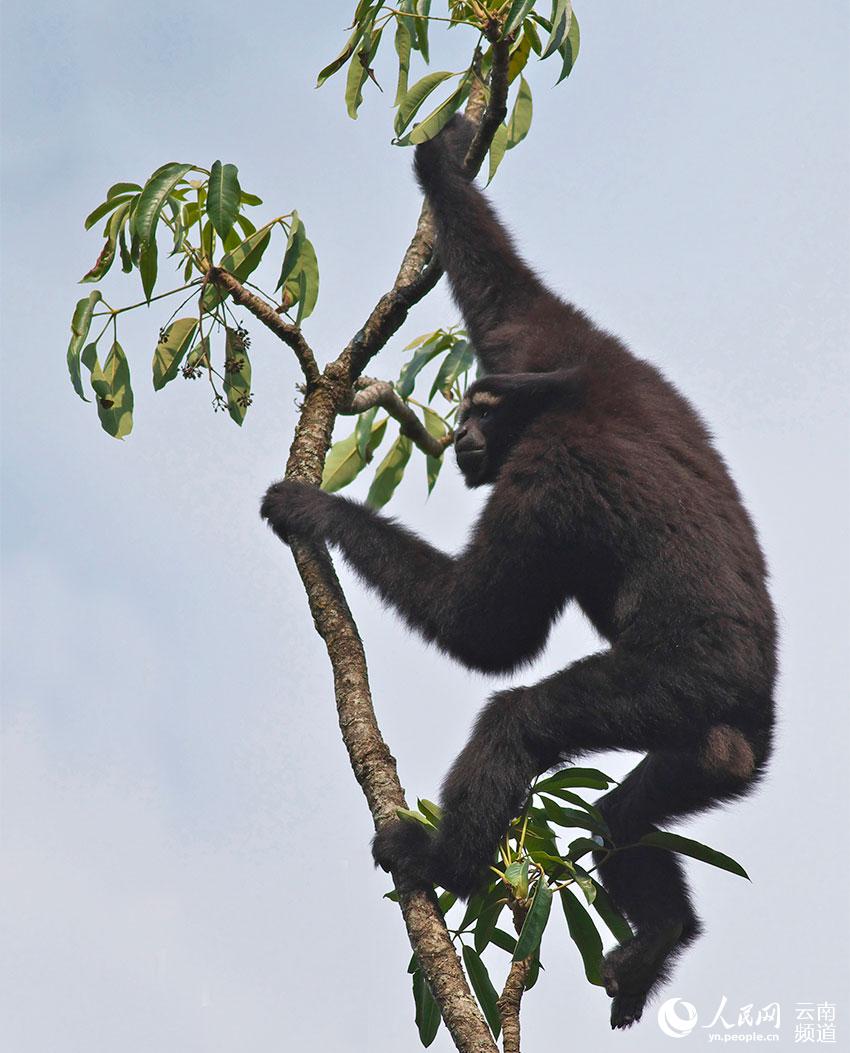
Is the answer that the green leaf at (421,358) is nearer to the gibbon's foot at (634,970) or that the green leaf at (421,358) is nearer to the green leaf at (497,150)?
the green leaf at (497,150)

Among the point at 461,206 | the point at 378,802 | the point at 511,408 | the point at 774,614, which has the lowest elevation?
the point at 378,802

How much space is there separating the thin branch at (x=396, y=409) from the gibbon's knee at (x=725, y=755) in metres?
2.77

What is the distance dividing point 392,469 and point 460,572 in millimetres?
2500

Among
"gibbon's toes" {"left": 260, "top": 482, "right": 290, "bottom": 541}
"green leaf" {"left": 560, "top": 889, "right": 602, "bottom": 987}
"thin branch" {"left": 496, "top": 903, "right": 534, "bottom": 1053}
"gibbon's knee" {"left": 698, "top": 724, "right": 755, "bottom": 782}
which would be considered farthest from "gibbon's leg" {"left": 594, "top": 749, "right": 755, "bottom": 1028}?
"gibbon's toes" {"left": 260, "top": 482, "right": 290, "bottom": 541}

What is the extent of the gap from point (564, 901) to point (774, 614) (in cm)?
217

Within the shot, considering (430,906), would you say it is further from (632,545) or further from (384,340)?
(384,340)

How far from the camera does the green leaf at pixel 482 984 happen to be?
234 inches

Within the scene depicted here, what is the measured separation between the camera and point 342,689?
5844 millimetres

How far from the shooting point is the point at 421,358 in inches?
365

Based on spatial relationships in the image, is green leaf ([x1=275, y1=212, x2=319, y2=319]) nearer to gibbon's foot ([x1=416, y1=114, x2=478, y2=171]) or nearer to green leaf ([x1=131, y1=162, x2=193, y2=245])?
green leaf ([x1=131, y1=162, x2=193, y2=245])

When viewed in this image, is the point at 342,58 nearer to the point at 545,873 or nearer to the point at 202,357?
the point at 202,357

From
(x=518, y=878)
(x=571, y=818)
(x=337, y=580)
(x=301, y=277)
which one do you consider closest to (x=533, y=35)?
(x=301, y=277)

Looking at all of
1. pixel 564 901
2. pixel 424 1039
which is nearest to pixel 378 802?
pixel 564 901

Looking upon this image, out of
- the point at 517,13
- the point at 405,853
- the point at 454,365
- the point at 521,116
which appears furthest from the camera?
the point at 454,365
